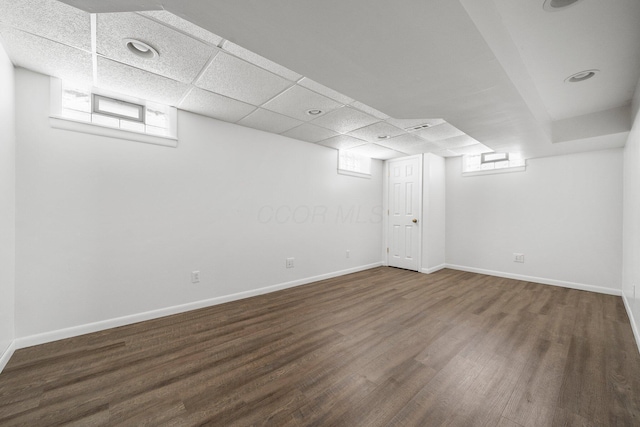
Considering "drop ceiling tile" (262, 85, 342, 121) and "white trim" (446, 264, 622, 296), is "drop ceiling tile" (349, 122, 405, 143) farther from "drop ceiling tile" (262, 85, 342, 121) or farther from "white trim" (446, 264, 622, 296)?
"white trim" (446, 264, 622, 296)

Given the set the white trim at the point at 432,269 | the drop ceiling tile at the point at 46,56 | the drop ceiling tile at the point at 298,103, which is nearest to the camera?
the drop ceiling tile at the point at 46,56

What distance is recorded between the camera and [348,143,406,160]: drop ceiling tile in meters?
4.62

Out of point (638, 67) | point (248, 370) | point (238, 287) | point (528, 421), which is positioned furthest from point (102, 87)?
point (638, 67)

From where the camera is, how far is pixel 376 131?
3727mm

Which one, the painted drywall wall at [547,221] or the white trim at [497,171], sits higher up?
the white trim at [497,171]

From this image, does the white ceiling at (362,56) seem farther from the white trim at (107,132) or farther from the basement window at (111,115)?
the white trim at (107,132)

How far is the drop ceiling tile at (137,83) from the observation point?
2197 mm

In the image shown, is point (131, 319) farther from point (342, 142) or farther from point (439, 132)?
point (439, 132)

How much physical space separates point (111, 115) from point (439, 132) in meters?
4.24

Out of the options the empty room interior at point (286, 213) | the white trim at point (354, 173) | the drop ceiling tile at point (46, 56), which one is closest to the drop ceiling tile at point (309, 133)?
the empty room interior at point (286, 213)

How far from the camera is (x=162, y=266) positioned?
2910mm

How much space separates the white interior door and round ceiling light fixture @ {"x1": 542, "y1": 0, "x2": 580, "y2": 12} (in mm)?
3538

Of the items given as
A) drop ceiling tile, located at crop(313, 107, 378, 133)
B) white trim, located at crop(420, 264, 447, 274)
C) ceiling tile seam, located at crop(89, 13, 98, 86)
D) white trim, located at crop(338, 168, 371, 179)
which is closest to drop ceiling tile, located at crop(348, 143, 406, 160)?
white trim, located at crop(338, 168, 371, 179)

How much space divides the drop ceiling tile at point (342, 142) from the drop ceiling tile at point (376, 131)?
18cm
